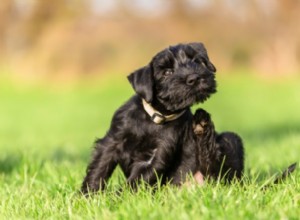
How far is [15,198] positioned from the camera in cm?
478

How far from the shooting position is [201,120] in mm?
4949

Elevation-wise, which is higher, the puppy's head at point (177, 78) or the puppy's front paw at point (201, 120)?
the puppy's head at point (177, 78)

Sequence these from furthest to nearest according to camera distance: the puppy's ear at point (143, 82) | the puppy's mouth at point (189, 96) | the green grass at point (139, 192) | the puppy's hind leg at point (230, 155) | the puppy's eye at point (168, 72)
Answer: the puppy's hind leg at point (230, 155)
the puppy's eye at point (168, 72)
the puppy's ear at point (143, 82)
the puppy's mouth at point (189, 96)
the green grass at point (139, 192)

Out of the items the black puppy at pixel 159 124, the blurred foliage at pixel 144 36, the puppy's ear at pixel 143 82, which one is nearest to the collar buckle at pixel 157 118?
the black puppy at pixel 159 124

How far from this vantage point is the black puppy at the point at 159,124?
4738mm

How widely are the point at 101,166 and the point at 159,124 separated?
543mm

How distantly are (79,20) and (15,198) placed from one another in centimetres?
2365

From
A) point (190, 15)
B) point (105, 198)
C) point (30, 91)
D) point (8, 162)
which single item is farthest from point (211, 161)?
point (190, 15)

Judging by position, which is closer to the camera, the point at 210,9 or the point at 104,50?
the point at 104,50

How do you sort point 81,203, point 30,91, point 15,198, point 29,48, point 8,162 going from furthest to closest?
point 29,48
point 30,91
point 8,162
point 15,198
point 81,203

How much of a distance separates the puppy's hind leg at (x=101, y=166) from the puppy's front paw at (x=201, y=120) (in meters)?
0.63

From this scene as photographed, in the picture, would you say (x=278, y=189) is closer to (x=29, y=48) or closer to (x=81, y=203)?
(x=81, y=203)

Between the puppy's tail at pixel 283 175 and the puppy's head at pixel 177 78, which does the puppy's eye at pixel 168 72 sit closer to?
the puppy's head at pixel 177 78

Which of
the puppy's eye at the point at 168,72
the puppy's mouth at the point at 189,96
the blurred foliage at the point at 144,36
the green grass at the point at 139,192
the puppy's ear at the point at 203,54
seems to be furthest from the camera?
the blurred foliage at the point at 144,36
